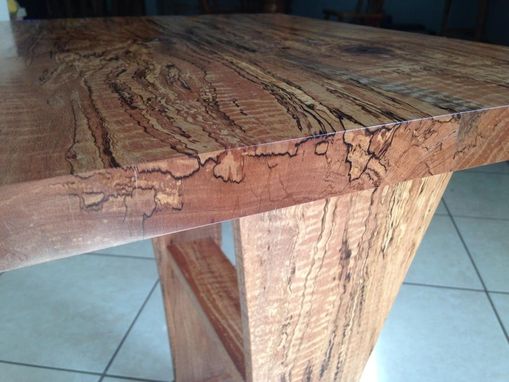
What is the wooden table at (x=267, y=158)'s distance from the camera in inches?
9.6

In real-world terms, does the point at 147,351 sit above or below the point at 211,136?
below

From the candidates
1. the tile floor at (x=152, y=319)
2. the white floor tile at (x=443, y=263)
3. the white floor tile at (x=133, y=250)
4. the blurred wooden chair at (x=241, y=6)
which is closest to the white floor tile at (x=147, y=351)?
the tile floor at (x=152, y=319)

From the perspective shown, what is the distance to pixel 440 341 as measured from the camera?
3.31 feet

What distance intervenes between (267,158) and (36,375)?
0.89 metres

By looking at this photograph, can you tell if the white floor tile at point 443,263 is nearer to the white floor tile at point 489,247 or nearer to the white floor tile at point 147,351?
the white floor tile at point 489,247

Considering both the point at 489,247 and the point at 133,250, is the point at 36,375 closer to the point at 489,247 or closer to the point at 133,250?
the point at 133,250

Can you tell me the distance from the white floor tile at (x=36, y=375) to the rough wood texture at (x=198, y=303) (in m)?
0.21

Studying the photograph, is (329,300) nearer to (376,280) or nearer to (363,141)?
(376,280)

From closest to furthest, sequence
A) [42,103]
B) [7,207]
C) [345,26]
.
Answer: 1. [7,207]
2. [42,103]
3. [345,26]

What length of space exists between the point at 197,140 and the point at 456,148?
182mm

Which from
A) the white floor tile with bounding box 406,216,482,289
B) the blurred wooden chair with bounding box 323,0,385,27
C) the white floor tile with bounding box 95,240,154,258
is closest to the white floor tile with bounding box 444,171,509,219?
the white floor tile with bounding box 406,216,482,289

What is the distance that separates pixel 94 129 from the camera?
0.29m

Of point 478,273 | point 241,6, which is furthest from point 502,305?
point 241,6

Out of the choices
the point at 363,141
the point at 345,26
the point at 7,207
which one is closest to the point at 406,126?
the point at 363,141
